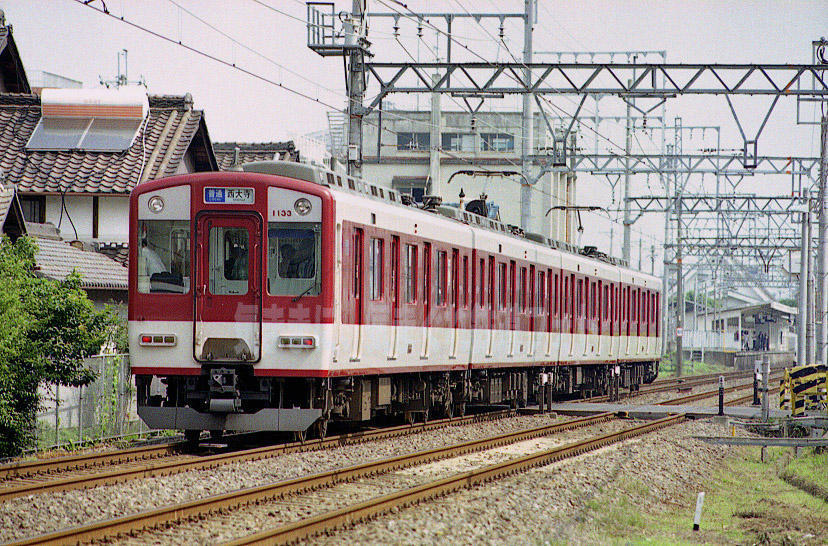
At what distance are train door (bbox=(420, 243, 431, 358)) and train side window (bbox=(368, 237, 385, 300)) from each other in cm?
162

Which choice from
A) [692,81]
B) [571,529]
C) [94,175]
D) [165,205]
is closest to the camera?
[571,529]

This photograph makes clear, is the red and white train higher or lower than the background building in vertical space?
lower

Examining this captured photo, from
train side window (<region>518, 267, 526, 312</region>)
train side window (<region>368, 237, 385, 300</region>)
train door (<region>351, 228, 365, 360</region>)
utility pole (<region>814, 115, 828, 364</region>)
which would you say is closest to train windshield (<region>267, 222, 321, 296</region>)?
train door (<region>351, 228, 365, 360</region>)

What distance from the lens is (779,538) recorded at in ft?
32.1

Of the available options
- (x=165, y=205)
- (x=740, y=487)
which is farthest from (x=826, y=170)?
(x=165, y=205)

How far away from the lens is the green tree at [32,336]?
42.7 ft

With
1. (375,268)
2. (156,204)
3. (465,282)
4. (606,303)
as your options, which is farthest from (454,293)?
(606,303)

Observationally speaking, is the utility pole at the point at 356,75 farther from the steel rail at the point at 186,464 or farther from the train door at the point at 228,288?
the train door at the point at 228,288

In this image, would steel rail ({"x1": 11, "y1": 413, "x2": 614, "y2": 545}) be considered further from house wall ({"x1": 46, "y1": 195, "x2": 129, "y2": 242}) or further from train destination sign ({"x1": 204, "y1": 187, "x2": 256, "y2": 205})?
house wall ({"x1": 46, "y1": 195, "x2": 129, "y2": 242})

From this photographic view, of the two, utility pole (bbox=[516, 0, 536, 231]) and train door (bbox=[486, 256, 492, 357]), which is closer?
train door (bbox=[486, 256, 492, 357])

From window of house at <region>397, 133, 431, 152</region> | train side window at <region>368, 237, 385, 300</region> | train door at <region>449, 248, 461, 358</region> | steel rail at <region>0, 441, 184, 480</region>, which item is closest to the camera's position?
steel rail at <region>0, 441, 184, 480</region>

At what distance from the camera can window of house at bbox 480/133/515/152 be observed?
65.2m

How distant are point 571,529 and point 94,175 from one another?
17.6 meters

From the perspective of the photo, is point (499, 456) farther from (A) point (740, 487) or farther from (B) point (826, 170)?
(B) point (826, 170)
